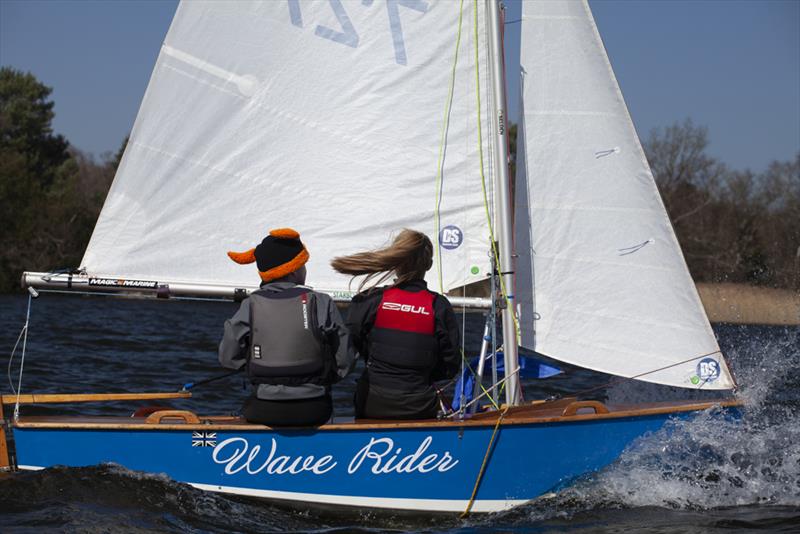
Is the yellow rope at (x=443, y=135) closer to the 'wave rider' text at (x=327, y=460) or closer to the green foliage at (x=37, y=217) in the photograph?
the 'wave rider' text at (x=327, y=460)

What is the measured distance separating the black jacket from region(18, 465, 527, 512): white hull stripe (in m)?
0.41

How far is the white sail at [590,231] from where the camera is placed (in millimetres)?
5633

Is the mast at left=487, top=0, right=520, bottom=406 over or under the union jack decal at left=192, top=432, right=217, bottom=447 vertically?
over

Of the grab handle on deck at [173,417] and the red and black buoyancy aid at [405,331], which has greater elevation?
the red and black buoyancy aid at [405,331]

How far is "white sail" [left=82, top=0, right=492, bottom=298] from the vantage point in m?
5.98

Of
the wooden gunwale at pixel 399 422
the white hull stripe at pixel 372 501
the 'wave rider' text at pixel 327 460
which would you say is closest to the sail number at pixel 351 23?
the wooden gunwale at pixel 399 422

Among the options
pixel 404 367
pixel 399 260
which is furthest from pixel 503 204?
pixel 404 367

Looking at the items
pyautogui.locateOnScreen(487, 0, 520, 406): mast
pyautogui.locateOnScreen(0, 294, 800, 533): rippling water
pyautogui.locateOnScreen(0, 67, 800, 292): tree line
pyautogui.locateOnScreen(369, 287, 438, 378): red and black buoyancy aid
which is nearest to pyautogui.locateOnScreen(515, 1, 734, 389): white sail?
pyautogui.locateOnScreen(487, 0, 520, 406): mast

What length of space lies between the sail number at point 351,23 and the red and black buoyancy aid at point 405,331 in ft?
5.49

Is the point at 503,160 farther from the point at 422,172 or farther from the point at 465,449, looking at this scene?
the point at 465,449

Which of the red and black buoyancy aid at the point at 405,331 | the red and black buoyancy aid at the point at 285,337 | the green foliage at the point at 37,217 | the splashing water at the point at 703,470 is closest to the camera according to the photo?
the red and black buoyancy aid at the point at 285,337

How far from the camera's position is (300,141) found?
6156 millimetres

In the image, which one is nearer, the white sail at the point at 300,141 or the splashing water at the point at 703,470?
the splashing water at the point at 703,470

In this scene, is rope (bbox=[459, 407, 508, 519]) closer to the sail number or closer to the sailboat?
the sailboat
